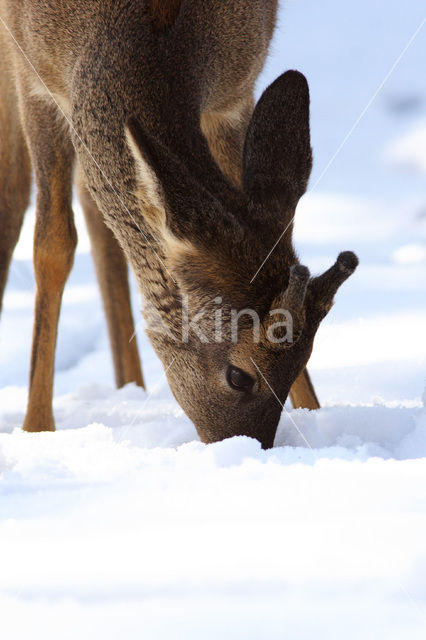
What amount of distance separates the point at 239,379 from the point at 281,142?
3.69 feet

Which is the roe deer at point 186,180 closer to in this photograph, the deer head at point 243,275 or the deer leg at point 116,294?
the deer head at point 243,275

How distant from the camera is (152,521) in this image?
2.33 meters

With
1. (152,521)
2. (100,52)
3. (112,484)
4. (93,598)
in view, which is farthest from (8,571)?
(100,52)

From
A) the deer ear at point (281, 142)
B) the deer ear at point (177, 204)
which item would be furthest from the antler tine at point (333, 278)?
the deer ear at point (281, 142)

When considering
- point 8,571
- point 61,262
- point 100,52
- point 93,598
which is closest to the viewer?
point 93,598

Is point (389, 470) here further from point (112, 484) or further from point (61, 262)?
point (61, 262)

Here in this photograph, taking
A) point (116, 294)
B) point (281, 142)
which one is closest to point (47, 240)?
point (281, 142)

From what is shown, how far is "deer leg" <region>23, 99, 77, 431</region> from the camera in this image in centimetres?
489

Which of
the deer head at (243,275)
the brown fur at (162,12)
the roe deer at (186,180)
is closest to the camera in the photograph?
the deer head at (243,275)

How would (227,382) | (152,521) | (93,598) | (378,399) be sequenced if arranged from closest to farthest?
1. (93,598)
2. (152,521)
3. (227,382)
4. (378,399)

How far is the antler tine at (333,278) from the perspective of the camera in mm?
3279

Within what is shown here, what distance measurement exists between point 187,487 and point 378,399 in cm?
315

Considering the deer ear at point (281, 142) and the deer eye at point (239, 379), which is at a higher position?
the deer ear at point (281, 142)

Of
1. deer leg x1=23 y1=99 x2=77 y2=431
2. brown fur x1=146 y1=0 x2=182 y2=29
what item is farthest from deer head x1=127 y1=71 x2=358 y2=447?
deer leg x1=23 y1=99 x2=77 y2=431
